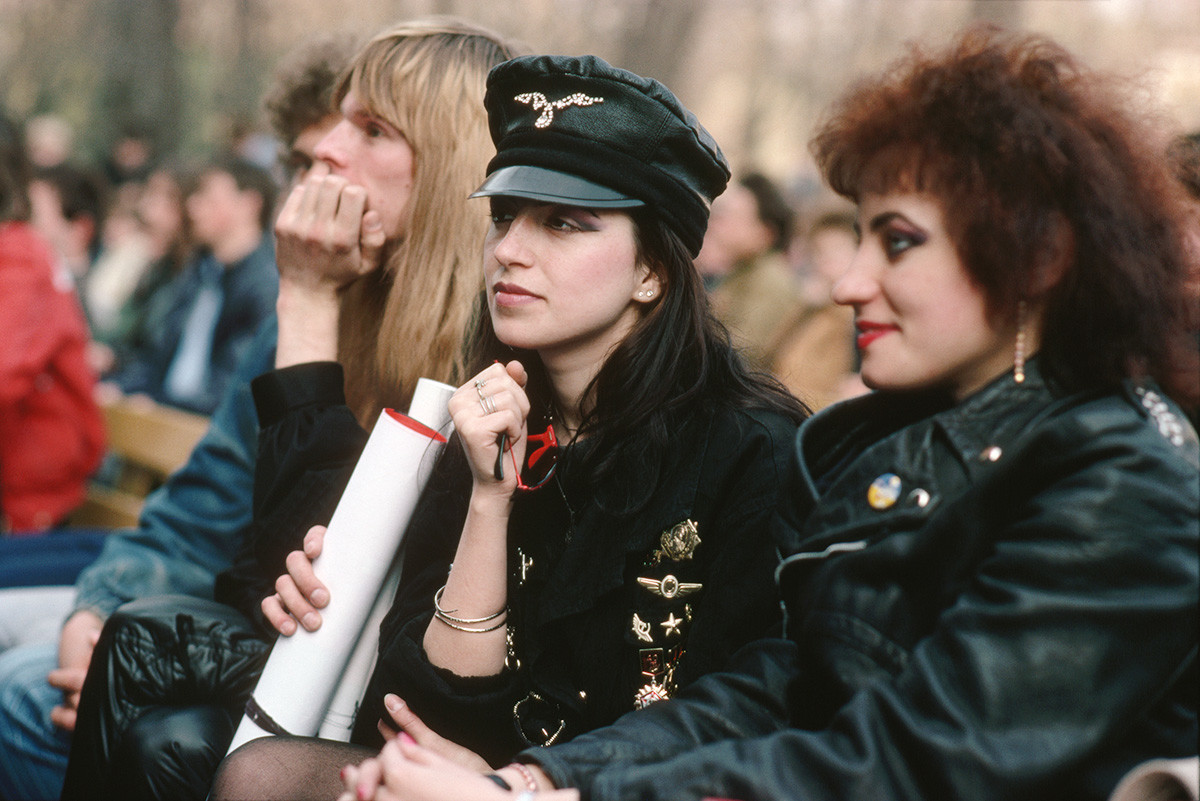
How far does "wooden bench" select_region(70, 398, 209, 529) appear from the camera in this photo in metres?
3.91

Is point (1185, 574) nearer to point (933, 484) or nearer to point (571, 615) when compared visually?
point (933, 484)

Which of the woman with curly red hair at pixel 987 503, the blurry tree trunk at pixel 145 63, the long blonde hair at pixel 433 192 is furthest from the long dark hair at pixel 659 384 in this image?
the blurry tree trunk at pixel 145 63

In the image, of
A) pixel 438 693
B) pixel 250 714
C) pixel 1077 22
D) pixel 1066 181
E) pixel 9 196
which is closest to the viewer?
pixel 1066 181

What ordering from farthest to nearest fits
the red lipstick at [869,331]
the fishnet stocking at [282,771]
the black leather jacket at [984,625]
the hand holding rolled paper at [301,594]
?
the hand holding rolled paper at [301,594]
the fishnet stocking at [282,771]
the red lipstick at [869,331]
the black leather jacket at [984,625]

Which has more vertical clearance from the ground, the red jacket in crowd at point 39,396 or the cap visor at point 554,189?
the cap visor at point 554,189

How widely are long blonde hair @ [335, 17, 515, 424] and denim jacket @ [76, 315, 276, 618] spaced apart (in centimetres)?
58

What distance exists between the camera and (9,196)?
4.27m

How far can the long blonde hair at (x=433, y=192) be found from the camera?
2629 millimetres

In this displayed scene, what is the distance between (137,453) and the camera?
425 cm

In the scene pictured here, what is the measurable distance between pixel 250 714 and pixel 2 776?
1.09m

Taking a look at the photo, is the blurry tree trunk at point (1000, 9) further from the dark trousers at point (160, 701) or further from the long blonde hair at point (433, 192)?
the dark trousers at point (160, 701)

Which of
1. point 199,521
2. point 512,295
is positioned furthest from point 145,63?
point 512,295

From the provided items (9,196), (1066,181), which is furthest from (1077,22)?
(1066,181)

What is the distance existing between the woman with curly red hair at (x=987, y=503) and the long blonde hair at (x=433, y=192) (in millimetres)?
1161
